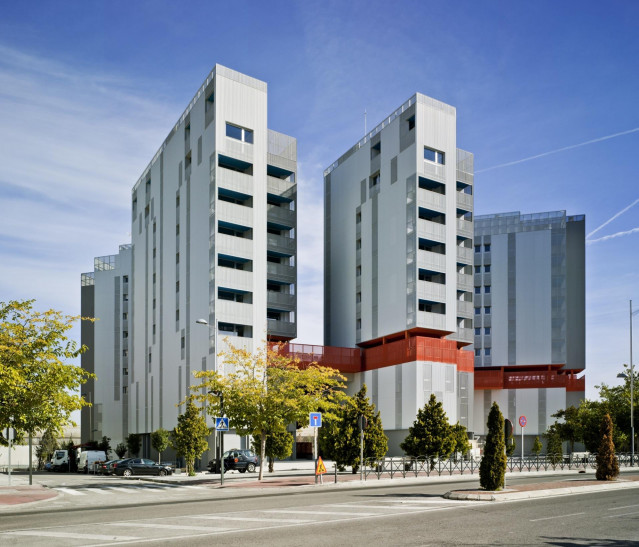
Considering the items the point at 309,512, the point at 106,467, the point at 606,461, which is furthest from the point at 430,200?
the point at 309,512

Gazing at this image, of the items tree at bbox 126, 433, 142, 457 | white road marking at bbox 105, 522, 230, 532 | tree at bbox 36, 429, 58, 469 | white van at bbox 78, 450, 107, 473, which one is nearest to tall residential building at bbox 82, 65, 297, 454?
tree at bbox 126, 433, 142, 457

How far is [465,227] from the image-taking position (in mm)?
77188

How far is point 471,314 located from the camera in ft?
253

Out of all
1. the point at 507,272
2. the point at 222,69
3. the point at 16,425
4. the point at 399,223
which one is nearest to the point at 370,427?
the point at 16,425

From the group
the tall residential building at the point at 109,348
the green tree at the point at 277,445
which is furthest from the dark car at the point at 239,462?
the tall residential building at the point at 109,348

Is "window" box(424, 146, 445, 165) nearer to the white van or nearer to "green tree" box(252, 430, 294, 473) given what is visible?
"green tree" box(252, 430, 294, 473)

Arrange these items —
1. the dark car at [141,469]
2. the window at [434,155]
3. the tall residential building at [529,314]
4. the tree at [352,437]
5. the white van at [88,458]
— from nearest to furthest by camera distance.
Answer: the tree at [352,437]
the dark car at [141,469]
the white van at [88,458]
the window at [434,155]
the tall residential building at [529,314]

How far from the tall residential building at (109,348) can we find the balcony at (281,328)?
34.1 meters

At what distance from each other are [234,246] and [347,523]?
4603cm

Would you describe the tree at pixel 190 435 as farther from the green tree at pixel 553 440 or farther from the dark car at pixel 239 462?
the green tree at pixel 553 440

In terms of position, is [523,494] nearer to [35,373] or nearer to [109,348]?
[35,373]

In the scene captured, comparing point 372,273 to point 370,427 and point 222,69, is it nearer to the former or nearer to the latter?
point 222,69

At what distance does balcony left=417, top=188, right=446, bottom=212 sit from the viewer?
66.9 meters

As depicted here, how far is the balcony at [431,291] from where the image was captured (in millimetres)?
66312
